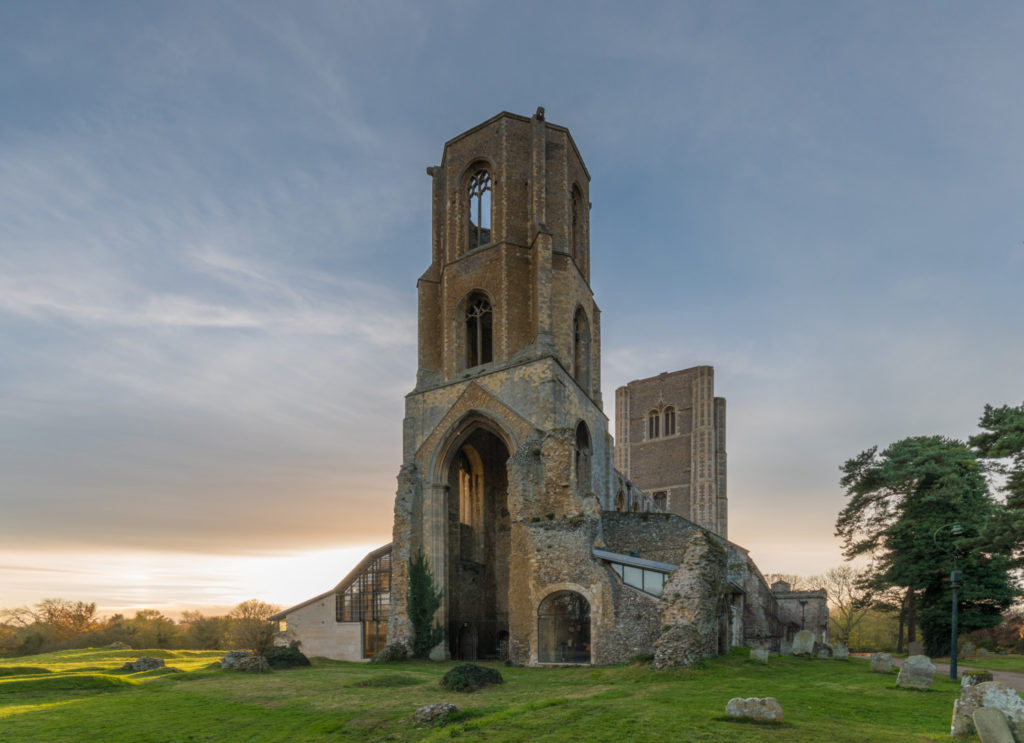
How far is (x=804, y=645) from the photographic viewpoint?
2925cm

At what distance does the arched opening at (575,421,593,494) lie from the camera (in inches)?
1097

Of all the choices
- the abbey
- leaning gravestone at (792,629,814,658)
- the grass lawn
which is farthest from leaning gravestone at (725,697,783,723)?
leaning gravestone at (792,629,814,658)

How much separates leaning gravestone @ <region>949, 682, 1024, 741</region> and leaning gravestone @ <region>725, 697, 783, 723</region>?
86.7 inches

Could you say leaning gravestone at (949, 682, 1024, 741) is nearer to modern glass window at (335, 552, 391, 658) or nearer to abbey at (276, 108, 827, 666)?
abbey at (276, 108, 827, 666)

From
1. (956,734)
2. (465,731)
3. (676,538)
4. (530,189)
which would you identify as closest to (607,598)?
(676,538)

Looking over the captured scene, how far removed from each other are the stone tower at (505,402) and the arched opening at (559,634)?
0.54 feet

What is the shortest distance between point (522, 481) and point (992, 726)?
55.0 ft

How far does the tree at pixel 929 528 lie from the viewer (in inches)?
1147

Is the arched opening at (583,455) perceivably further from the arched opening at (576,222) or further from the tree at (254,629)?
the tree at (254,629)

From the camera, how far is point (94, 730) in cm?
1262

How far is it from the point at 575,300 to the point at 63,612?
1791 inches

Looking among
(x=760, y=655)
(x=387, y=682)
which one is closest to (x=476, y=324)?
(x=387, y=682)

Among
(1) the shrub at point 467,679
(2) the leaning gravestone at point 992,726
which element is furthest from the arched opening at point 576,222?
(2) the leaning gravestone at point 992,726

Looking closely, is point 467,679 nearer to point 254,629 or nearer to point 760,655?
point 760,655
